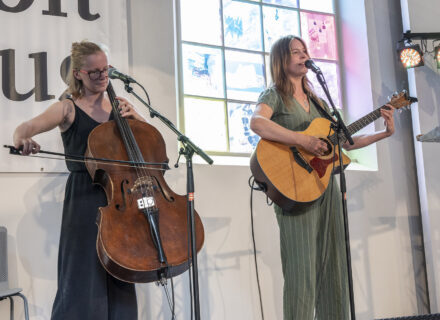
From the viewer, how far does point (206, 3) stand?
383cm

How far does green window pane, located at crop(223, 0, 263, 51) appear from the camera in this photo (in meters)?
3.91

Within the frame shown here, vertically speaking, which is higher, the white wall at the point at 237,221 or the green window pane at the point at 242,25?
the green window pane at the point at 242,25

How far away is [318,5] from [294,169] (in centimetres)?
235

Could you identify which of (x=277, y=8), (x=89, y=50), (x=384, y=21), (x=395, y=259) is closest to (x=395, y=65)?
(x=384, y=21)

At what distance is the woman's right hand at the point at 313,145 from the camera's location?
247 cm

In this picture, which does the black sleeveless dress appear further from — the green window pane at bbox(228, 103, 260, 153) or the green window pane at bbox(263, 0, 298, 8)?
the green window pane at bbox(263, 0, 298, 8)

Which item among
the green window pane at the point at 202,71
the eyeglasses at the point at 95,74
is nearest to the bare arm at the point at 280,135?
the eyeglasses at the point at 95,74

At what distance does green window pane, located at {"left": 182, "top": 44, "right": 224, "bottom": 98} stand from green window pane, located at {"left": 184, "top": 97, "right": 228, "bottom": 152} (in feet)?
0.24

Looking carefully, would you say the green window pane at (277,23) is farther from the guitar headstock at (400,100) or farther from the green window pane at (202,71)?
the guitar headstock at (400,100)

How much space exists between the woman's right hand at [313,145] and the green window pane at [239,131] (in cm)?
126

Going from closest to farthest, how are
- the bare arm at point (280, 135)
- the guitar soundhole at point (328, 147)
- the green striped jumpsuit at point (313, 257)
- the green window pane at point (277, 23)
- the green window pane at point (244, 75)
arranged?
the green striped jumpsuit at point (313, 257)
the bare arm at point (280, 135)
the guitar soundhole at point (328, 147)
the green window pane at point (244, 75)
the green window pane at point (277, 23)

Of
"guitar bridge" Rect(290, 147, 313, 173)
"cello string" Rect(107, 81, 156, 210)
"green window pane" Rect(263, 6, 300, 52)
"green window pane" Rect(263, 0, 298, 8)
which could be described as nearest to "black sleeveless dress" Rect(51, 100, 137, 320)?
"cello string" Rect(107, 81, 156, 210)

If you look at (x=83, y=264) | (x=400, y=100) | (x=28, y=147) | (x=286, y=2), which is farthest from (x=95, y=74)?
(x=286, y=2)

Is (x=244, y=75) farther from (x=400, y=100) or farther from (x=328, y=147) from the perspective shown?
(x=328, y=147)
